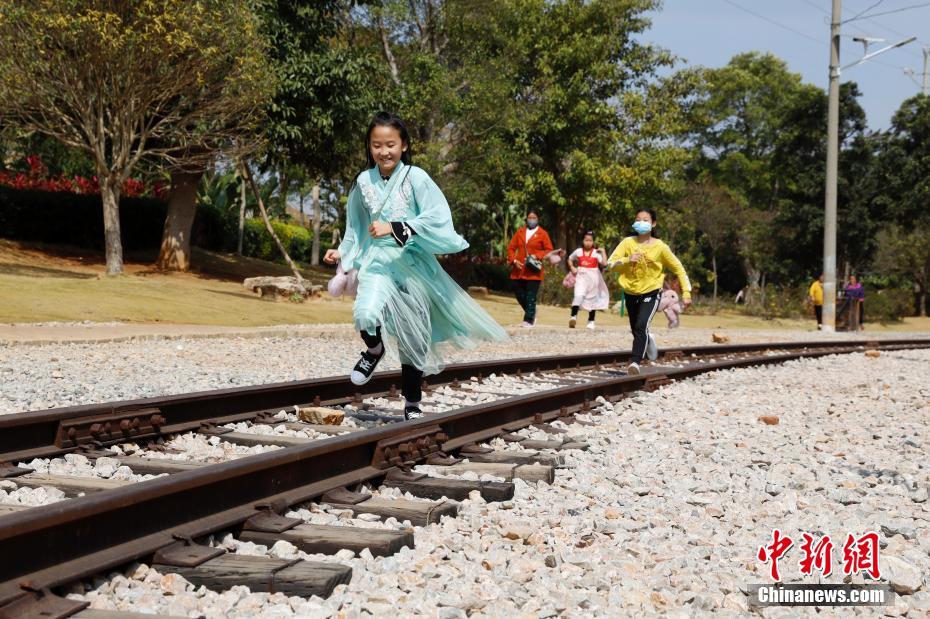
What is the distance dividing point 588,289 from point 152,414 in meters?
14.8

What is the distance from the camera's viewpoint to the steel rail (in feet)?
16.3

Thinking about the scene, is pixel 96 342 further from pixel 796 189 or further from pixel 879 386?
pixel 796 189

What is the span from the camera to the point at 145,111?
22297mm

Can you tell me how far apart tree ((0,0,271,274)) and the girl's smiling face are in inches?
612

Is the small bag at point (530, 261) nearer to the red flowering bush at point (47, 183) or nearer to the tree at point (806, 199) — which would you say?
the red flowering bush at point (47, 183)

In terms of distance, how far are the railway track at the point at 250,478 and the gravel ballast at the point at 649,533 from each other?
0.10 meters

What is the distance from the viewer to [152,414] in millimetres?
5500

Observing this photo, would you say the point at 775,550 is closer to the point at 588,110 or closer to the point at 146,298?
the point at 146,298

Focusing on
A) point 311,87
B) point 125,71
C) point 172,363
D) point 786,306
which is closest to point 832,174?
point 786,306

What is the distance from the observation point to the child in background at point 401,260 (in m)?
5.87

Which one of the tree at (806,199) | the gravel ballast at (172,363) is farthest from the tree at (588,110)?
the gravel ballast at (172,363)

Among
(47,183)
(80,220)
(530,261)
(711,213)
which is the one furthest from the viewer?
(711,213)

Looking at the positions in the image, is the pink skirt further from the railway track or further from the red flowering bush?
the red flowering bush

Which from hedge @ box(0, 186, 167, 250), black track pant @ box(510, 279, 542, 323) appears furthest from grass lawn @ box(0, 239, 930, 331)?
black track pant @ box(510, 279, 542, 323)
